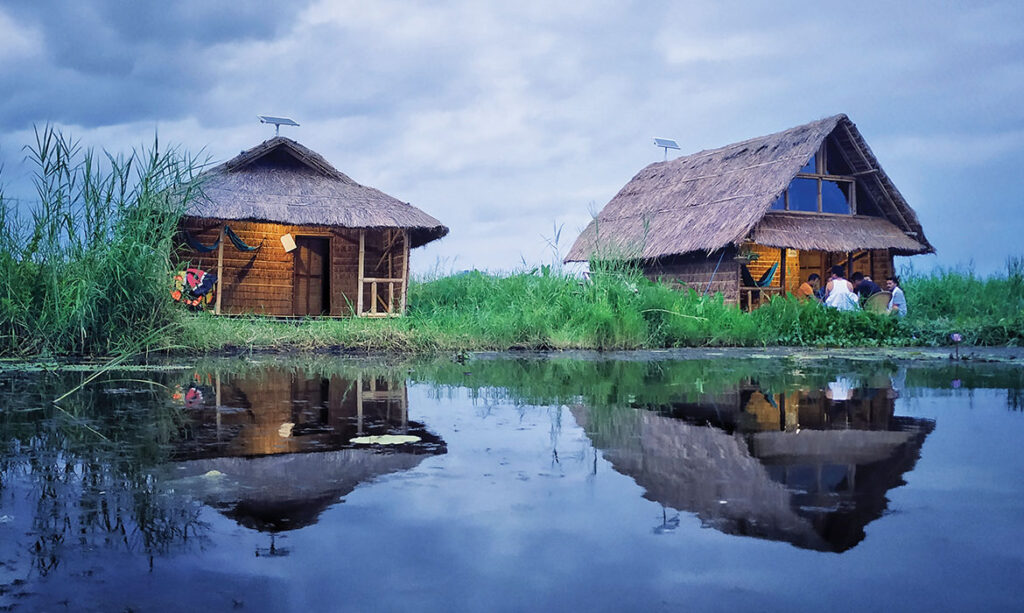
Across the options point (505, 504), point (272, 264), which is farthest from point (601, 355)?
point (272, 264)

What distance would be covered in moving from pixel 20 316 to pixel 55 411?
14.2 feet

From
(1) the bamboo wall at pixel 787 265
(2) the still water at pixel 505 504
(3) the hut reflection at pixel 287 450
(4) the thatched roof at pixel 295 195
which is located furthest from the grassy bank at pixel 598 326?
(1) the bamboo wall at pixel 787 265

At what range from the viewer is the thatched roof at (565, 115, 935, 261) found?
18.1 metres

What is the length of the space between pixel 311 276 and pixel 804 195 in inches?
458

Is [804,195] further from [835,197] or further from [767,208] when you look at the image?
[767,208]

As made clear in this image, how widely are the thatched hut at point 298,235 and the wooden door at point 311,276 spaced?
23 millimetres

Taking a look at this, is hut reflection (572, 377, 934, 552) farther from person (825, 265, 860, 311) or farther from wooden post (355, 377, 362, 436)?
person (825, 265, 860, 311)

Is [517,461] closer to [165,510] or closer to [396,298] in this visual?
[165,510]

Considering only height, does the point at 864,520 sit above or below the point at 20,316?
below

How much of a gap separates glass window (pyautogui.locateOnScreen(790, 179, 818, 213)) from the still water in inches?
562

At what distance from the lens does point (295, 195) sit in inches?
687

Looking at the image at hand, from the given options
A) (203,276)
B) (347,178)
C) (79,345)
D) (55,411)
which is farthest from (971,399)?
(347,178)

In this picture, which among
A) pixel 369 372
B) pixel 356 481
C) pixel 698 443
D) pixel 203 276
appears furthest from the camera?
pixel 203 276

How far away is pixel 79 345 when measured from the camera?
894 cm
